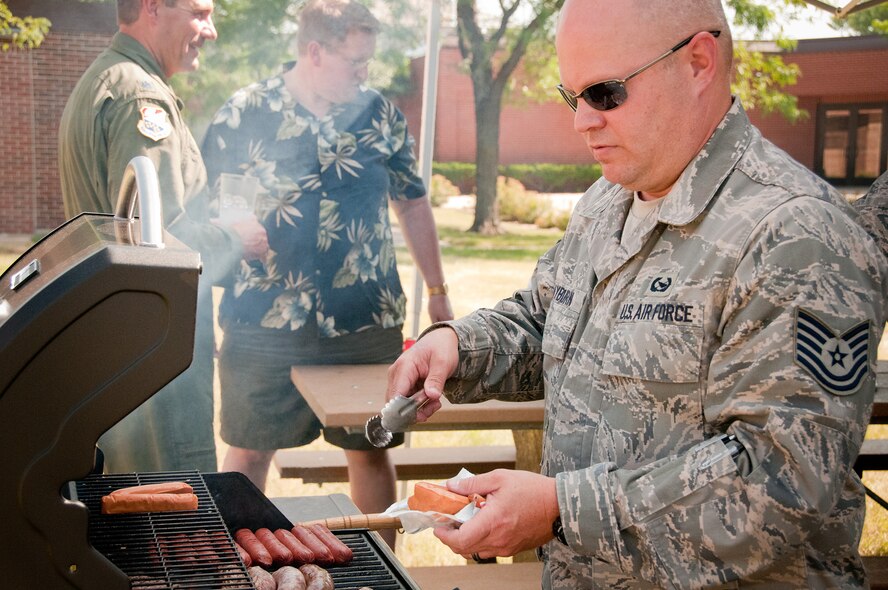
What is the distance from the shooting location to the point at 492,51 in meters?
7.09

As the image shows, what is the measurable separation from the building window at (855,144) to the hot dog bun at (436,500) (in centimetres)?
635

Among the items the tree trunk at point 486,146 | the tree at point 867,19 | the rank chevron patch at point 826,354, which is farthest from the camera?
the tree at point 867,19

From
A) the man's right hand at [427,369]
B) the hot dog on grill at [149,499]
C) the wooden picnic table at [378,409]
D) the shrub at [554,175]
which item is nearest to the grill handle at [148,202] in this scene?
the hot dog on grill at [149,499]

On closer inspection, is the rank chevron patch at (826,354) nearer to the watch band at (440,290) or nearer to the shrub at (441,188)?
the watch band at (440,290)

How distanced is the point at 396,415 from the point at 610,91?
85 centimetres

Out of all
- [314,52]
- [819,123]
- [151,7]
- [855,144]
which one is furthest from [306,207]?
[819,123]

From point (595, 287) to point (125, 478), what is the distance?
112cm

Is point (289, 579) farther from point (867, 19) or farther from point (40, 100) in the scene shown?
point (867, 19)

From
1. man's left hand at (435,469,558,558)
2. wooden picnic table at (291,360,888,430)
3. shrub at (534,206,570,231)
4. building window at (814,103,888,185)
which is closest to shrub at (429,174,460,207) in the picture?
shrub at (534,206,570,231)

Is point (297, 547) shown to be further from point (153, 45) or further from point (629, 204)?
point (153, 45)

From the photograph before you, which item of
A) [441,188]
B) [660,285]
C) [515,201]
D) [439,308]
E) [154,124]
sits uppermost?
[154,124]

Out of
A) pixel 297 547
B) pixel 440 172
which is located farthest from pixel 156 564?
pixel 440 172

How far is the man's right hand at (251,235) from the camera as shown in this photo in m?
4.14

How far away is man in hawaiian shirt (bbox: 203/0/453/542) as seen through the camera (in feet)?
14.1
